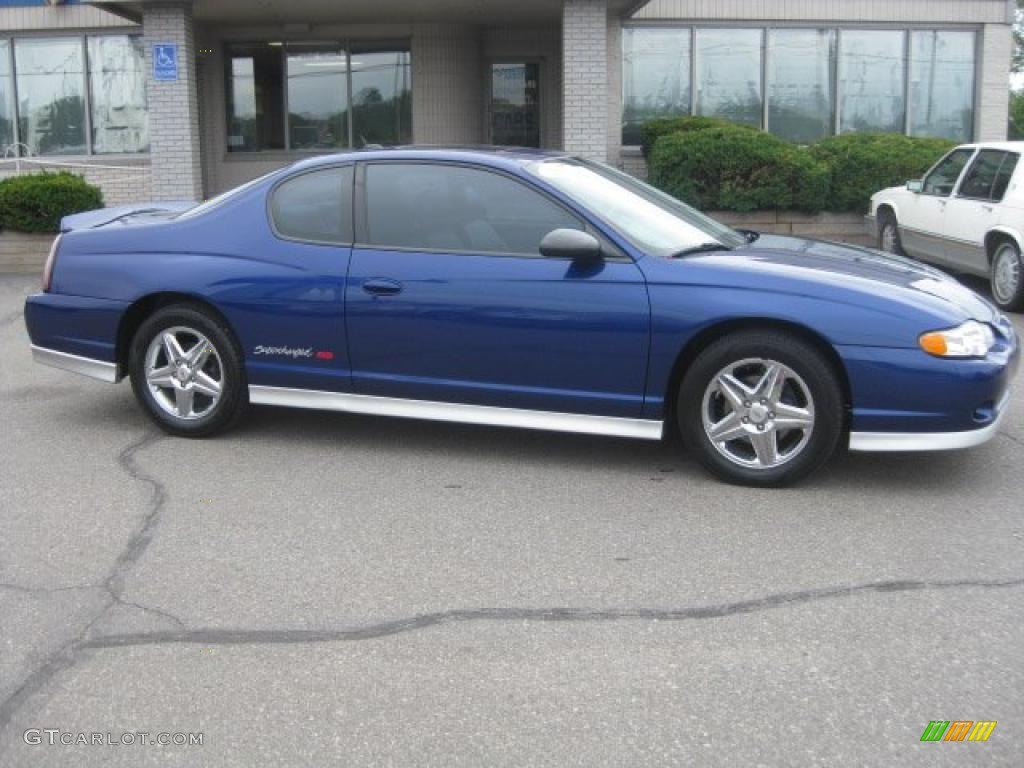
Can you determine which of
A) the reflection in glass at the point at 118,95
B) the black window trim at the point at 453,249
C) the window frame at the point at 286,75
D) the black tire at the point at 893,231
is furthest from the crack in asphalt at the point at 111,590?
the reflection in glass at the point at 118,95

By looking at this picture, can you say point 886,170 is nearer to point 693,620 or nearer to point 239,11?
point 239,11

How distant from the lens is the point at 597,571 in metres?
4.64

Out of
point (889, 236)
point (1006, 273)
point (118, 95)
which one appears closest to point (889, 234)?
point (889, 236)

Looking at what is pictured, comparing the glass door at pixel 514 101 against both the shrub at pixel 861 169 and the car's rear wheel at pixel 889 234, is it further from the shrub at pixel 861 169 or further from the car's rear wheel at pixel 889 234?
the car's rear wheel at pixel 889 234

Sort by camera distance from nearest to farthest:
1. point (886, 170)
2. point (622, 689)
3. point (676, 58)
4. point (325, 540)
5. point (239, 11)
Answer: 1. point (622, 689)
2. point (325, 540)
3. point (886, 170)
4. point (239, 11)
5. point (676, 58)

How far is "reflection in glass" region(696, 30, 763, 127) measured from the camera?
17.8 m

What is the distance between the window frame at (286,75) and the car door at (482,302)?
12309 mm

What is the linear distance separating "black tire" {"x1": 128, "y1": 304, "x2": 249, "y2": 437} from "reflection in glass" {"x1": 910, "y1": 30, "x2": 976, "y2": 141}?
1440 centimetres

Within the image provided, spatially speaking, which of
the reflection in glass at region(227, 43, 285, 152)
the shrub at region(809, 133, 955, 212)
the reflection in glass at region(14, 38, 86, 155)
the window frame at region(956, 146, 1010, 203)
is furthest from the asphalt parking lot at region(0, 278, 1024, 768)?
the reflection in glass at region(14, 38, 86, 155)

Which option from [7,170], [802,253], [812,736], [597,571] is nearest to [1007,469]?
[802,253]

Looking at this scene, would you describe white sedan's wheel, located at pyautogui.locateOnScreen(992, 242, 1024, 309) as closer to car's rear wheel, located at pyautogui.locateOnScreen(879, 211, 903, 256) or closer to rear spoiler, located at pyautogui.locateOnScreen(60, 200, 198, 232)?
car's rear wheel, located at pyautogui.locateOnScreen(879, 211, 903, 256)

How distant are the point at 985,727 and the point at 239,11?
1507 cm

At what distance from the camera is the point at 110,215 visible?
734cm

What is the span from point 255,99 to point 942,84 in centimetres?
1026
